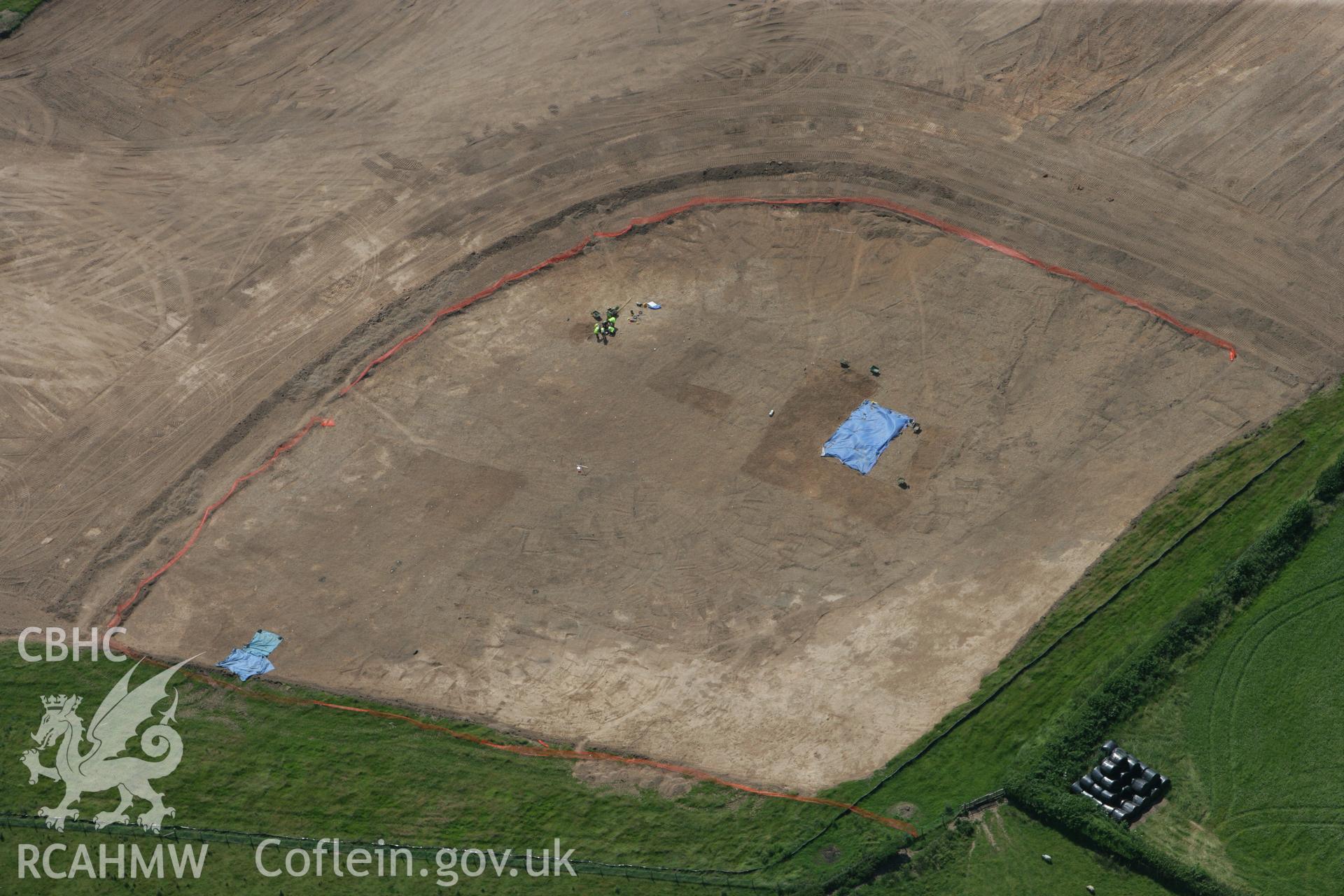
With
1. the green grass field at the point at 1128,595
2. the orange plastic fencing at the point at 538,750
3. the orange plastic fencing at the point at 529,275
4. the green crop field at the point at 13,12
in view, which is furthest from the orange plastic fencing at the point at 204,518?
the green crop field at the point at 13,12

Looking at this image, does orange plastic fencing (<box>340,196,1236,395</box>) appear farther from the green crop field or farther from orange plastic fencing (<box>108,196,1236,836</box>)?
the green crop field

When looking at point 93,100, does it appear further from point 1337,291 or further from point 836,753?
point 1337,291

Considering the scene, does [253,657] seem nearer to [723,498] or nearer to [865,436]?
[723,498]

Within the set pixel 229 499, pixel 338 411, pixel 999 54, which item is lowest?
pixel 229 499

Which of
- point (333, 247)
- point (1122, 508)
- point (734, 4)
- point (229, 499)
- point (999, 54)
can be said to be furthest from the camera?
point (734, 4)

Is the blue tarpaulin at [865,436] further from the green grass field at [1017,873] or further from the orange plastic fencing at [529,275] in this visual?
the green grass field at [1017,873]

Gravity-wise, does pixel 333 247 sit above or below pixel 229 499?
above

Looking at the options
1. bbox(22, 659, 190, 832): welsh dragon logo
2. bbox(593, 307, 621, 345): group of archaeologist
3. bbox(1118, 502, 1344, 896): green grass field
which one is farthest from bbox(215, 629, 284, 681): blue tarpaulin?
bbox(1118, 502, 1344, 896): green grass field

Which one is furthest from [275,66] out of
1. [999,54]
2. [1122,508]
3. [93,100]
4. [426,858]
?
[1122,508]
